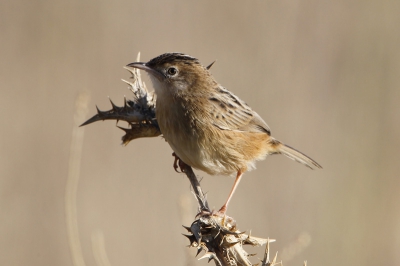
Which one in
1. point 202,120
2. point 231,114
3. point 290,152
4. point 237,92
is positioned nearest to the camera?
point 202,120

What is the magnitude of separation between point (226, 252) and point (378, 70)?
192 inches

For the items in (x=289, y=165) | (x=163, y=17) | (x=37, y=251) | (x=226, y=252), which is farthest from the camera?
(x=163, y=17)

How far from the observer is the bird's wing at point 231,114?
16.9 ft

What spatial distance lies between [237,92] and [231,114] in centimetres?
294

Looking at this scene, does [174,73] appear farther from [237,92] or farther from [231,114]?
[237,92]

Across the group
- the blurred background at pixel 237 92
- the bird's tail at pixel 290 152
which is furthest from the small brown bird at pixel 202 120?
the blurred background at pixel 237 92

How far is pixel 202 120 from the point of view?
5016 millimetres

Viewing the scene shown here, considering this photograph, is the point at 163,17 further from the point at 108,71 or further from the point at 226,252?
the point at 226,252

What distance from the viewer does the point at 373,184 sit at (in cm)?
699

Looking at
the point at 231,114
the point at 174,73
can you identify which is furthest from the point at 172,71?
the point at 231,114

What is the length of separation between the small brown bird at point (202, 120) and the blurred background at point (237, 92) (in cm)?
206

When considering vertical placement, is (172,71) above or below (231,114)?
above

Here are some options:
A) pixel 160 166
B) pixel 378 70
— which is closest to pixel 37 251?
pixel 160 166

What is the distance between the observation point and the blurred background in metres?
7.02
